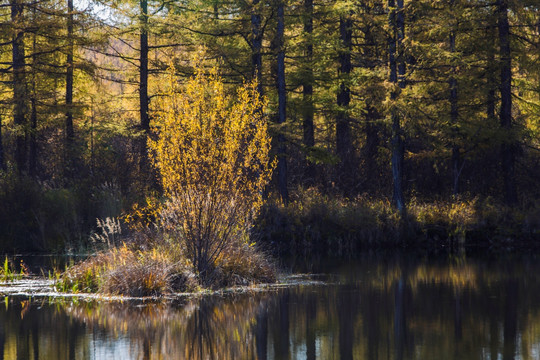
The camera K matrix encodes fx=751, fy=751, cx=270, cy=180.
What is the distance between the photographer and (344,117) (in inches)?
1266

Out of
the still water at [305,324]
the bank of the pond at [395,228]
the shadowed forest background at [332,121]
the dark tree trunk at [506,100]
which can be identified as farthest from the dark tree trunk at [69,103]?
the still water at [305,324]

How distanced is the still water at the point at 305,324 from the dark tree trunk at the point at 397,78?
33.5 ft

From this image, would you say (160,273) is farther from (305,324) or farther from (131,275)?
(305,324)

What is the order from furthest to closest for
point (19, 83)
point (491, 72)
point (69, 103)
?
1. point (69, 103)
2. point (19, 83)
3. point (491, 72)

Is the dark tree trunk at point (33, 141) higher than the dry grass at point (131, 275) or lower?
higher

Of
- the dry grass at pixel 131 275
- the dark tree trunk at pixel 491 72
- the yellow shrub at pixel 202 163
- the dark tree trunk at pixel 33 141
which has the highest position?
the dark tree trunk at pixel 491 72

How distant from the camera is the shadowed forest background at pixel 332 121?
26.0 metres

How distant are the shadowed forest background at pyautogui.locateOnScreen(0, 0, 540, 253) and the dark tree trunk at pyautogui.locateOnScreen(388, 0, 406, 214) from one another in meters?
0.07

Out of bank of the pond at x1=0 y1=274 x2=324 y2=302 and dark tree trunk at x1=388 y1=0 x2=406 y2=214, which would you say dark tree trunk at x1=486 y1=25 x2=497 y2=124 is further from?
bank of the pond at x1=0 y1=274 x2=324 y2=302

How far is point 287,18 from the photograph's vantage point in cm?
3031

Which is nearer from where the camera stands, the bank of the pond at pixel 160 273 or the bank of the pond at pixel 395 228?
the bank of the pond at pixel 160 273

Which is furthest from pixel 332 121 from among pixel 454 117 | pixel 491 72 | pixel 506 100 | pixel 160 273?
pixel 160 273

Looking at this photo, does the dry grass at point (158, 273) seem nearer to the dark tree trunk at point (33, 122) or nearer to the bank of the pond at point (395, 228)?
the bank of the pond at point (395, 228)

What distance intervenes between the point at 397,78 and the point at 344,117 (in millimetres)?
5089
